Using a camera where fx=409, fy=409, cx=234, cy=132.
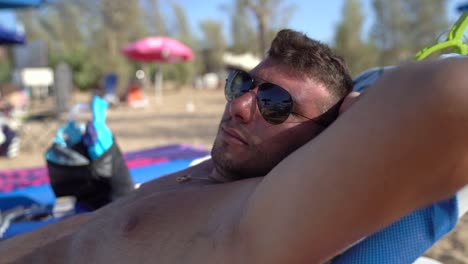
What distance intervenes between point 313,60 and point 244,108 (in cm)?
23

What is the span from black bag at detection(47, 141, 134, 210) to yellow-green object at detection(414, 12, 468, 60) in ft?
4.69

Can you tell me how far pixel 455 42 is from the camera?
125 centimetres

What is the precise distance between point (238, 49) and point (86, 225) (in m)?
28.7

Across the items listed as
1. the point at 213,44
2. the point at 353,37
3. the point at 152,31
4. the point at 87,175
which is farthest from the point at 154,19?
the point at 87,175

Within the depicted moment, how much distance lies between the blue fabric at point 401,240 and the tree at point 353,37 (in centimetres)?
1859

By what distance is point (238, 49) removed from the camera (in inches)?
1149

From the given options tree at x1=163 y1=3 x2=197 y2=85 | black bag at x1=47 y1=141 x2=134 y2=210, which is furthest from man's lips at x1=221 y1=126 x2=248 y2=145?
tree at x1=163 y1=3 x2=197 y2=85

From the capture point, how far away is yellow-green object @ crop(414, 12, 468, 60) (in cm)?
123

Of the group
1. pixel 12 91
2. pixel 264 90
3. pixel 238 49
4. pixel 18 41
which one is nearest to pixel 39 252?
pixel 264 90

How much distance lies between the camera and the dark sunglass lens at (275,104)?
105 centimetres

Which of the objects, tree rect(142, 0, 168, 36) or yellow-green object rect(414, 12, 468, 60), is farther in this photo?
tree rect(142, 0, 168, 36)

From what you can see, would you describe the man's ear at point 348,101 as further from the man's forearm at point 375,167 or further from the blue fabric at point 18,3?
the blue fabric at point 18,3

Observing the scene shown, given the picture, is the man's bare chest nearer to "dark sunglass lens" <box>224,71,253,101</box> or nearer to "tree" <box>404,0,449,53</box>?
"dark sunglass lens" <box>224,71,253,101</box>

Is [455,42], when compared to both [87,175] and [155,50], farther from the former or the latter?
[155,50]
